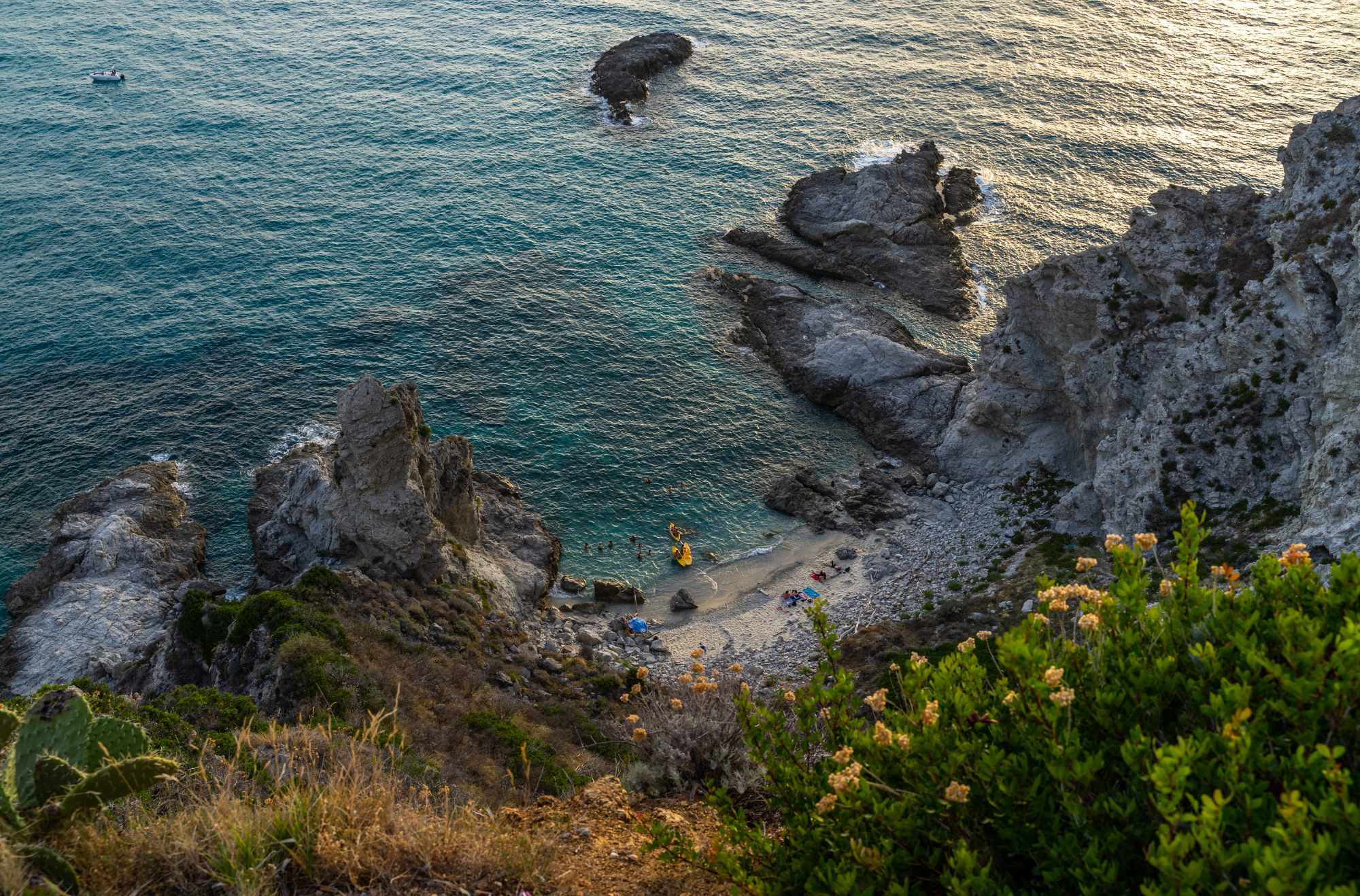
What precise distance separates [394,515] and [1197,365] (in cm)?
3358

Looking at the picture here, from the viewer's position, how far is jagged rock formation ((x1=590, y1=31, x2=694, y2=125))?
8906 cm

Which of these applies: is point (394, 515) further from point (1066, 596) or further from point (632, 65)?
point (632, 65)

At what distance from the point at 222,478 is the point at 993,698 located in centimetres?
4987

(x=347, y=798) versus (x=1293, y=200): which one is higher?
(x=1293, y=200)

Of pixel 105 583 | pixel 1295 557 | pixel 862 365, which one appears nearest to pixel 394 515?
pixel 105 583

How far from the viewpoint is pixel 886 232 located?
69500mm

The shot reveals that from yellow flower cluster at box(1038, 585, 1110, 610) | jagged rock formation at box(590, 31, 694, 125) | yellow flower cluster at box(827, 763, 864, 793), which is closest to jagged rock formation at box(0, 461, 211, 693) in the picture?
yellow flower cluster at box(827, 763, 864, 793)

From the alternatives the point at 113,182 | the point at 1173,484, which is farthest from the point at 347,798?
the point at 113,182

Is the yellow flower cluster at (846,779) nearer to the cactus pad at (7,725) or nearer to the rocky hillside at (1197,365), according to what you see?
the cactus pad at (7,725)

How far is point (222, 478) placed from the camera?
168 ft

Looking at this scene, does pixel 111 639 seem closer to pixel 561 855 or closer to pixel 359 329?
pixel 359 329

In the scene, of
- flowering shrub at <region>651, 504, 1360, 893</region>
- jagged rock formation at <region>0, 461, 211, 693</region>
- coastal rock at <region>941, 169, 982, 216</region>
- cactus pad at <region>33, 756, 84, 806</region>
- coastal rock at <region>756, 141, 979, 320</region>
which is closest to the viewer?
flowering shrub at <region>651, 504, 1360, 893</region>

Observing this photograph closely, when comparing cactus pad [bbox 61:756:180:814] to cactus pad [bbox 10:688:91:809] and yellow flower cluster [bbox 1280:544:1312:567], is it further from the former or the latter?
yellow flower cluster [bbox 1280:544:1312:567]

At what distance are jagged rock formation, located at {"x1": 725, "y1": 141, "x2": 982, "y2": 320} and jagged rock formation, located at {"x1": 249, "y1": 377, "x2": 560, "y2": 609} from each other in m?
31.9
